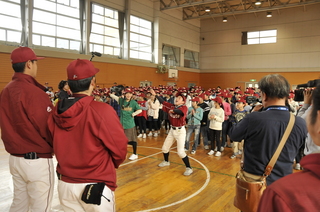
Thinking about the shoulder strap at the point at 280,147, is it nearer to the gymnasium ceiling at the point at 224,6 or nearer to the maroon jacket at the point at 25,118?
the maroon jacket at the point at 25,118

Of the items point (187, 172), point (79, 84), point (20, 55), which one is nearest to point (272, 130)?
point (79, 84)

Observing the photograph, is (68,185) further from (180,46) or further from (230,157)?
(180,46)

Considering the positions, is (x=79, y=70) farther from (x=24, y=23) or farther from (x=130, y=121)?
(x=24, y=23)

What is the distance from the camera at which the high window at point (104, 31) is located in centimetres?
1789

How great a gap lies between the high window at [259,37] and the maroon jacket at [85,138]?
26083 millimetres

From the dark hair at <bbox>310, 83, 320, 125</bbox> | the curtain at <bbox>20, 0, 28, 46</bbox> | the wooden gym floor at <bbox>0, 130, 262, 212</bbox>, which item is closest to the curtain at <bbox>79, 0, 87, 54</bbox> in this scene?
the curtain at <bbox>20, 0, 28, 46</bbox>

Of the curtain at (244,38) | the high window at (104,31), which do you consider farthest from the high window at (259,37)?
the high window at (104,31)

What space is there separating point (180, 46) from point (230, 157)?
65.8 ft

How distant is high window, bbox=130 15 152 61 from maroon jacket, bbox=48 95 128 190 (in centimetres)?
1954

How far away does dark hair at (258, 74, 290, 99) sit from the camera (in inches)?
84.1

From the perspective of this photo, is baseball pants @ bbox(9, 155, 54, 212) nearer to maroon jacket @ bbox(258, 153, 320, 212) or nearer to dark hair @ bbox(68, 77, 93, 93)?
dark hair @ bbox(68, 77, 93, 93)

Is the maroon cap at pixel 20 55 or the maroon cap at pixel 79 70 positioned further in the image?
the maroon cap at pixel 20 55

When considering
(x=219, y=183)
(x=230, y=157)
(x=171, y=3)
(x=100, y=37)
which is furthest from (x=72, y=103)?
(x=171, y=3)

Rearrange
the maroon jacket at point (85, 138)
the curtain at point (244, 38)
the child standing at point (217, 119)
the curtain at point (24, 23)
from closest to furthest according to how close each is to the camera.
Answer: the maroon jacket at point (85, 138) → the child standing at point (217, 119) → the curtain at point (24, 23) → the curtain at point (244, 38)
